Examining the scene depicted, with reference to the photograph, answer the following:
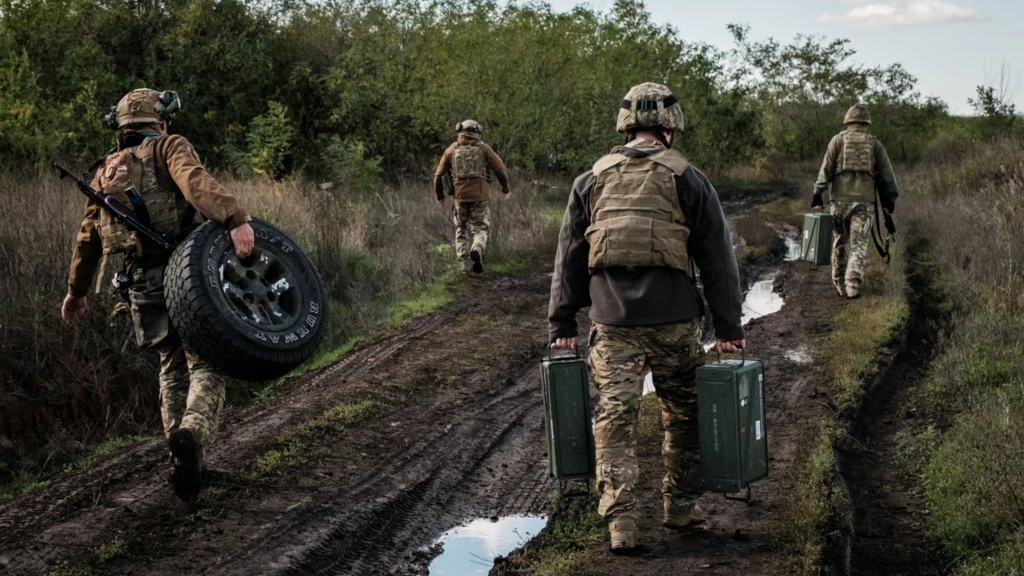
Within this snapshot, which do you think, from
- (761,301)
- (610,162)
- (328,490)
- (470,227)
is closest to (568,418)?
(610,162)

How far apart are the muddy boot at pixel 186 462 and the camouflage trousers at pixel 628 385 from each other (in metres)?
2.06

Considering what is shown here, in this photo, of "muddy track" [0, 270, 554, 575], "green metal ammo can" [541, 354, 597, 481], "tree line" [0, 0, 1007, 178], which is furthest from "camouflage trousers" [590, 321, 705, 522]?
"tree line" [0, 0, 1007, 178]

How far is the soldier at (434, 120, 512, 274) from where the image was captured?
13477mm

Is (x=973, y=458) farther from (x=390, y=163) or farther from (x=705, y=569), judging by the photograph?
(x=390, y=163)

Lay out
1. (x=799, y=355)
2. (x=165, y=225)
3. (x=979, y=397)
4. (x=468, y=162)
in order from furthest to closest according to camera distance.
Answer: (x=468, y=162) < (x=799, y=355) < (x=979, y=397) < (x=165, y=225)

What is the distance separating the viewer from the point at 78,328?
8648mm

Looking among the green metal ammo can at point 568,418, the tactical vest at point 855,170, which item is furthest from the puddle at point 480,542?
the tactical vest at point 855,170

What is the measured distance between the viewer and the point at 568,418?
498cm

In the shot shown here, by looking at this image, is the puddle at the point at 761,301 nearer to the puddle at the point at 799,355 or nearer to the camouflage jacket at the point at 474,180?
the puddle at the point at 799,355

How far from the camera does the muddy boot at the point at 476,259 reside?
1375cm

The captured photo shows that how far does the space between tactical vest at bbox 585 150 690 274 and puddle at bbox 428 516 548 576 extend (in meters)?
1.67

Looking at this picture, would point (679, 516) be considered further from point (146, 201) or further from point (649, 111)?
point (146, 201)

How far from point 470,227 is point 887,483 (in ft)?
27.8

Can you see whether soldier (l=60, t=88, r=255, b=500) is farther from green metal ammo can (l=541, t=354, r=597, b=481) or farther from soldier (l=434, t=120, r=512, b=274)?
soldier (l=434, t=120, r=512, b=274)
